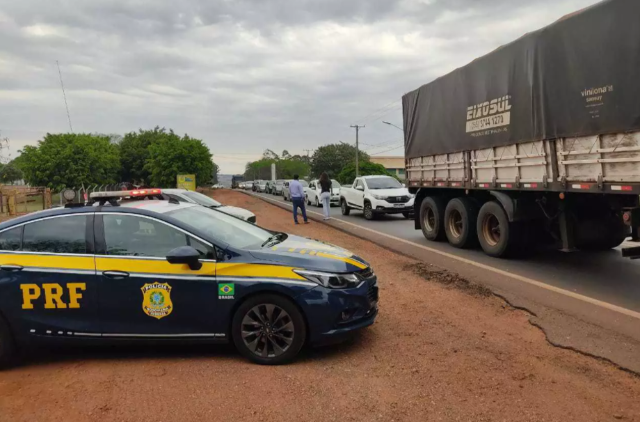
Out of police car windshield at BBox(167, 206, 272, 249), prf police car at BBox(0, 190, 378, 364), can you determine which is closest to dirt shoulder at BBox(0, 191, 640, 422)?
prf police car at BBox(0, 190, 378, 364)

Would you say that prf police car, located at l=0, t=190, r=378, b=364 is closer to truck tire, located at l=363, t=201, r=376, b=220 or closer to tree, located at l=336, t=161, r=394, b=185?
truck tire, located at l=363, t=201, r=376, b=220

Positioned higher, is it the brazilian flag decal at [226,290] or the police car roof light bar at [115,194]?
the police car roof light bar at [115,194]

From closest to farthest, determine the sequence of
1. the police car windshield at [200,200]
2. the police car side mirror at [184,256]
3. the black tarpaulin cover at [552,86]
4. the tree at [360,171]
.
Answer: the police car side mirror at [184,256] → the black tarpaulin cover at [552,86] → the police car windshield at [200,200] → the tree at [360,171]

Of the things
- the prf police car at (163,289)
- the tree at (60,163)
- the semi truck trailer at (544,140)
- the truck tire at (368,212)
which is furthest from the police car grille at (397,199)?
the tree at (60,163)

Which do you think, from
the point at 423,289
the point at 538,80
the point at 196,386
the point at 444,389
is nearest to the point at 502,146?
the point at 538,80

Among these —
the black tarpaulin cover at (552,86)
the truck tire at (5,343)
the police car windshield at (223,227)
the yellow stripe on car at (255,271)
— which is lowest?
the truck tire at (5,343)

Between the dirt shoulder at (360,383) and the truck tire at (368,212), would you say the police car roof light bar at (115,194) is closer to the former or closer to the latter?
the dirt shoulder at (360,383)

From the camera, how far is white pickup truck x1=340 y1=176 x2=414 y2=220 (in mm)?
16562

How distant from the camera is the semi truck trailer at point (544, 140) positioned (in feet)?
18.9

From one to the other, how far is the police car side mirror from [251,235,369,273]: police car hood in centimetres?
50

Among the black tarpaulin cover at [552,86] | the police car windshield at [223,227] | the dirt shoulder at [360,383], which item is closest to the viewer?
the dirt shoulder at [360,383]

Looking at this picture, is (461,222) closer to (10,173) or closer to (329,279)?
→ (329,279)

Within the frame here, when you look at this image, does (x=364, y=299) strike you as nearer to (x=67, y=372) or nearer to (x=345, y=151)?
(x=67, y=372)

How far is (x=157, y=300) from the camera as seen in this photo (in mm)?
4141
